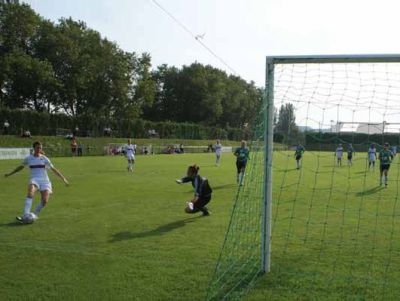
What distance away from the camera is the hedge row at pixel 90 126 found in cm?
5088

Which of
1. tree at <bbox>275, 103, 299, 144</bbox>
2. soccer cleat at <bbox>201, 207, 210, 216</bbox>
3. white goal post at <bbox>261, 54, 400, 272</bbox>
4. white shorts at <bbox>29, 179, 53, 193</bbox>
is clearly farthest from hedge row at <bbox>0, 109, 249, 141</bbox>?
white goal post at <bbox>261, 54, 400, 272</bbox>

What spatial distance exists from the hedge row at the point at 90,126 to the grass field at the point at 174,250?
39.3 m

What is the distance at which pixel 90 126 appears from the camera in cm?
5984

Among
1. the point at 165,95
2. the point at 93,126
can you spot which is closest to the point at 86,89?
the point at 93,126

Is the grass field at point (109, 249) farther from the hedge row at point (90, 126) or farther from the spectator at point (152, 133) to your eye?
the spectator at point (152, 133)

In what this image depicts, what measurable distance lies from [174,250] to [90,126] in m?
53.8

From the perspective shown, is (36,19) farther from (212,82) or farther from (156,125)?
(212,82)

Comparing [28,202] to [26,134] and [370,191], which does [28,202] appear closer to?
[370,191]

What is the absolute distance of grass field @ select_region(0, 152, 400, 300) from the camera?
6.05 m

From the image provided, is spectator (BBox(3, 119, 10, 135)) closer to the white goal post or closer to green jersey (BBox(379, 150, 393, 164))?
green jersey (BBox(379, 150, 393, 164))

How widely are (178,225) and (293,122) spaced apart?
3446mm

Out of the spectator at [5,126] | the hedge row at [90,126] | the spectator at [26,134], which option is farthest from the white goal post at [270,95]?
the hedge row at [90,126]

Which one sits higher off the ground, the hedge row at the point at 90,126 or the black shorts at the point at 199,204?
the hedge row at the point at 90,126

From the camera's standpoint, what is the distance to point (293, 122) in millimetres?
8234
